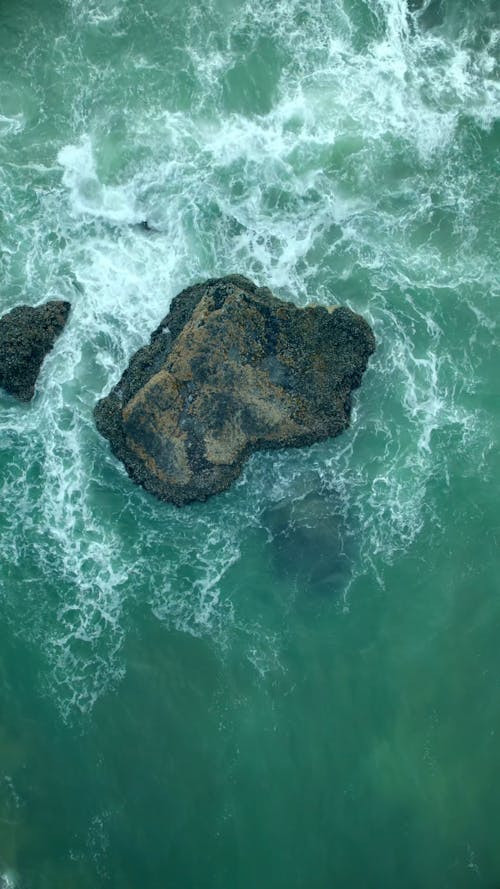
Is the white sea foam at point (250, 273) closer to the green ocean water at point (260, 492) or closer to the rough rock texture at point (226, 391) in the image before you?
the green ocean water at point (260, 492)

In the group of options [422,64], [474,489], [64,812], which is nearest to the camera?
[64,812]

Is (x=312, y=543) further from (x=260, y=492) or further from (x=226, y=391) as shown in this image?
(x=226, y=391)

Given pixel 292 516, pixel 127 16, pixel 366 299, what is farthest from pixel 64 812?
pixel 127 16

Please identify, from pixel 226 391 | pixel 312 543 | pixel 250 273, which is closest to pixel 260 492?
pixel 312 543

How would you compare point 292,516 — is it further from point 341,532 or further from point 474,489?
point 474,489

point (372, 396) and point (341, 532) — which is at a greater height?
point (372, 396)

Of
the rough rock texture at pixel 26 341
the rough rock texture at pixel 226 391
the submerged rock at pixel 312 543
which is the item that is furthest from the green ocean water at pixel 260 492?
the rough rock texture at pixel 226 391
